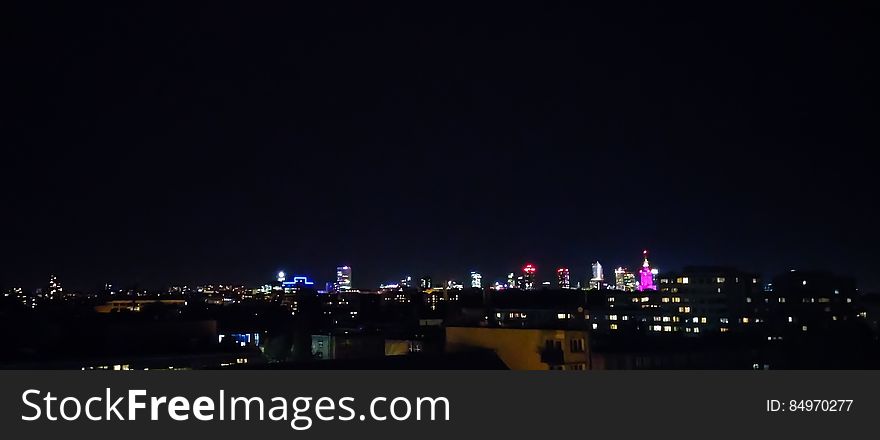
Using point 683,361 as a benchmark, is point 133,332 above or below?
above

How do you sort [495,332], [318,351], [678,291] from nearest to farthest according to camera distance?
[495,332]
[318,351]
[678,291]

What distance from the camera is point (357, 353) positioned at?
1981cm

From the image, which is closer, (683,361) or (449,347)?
(449,347)
